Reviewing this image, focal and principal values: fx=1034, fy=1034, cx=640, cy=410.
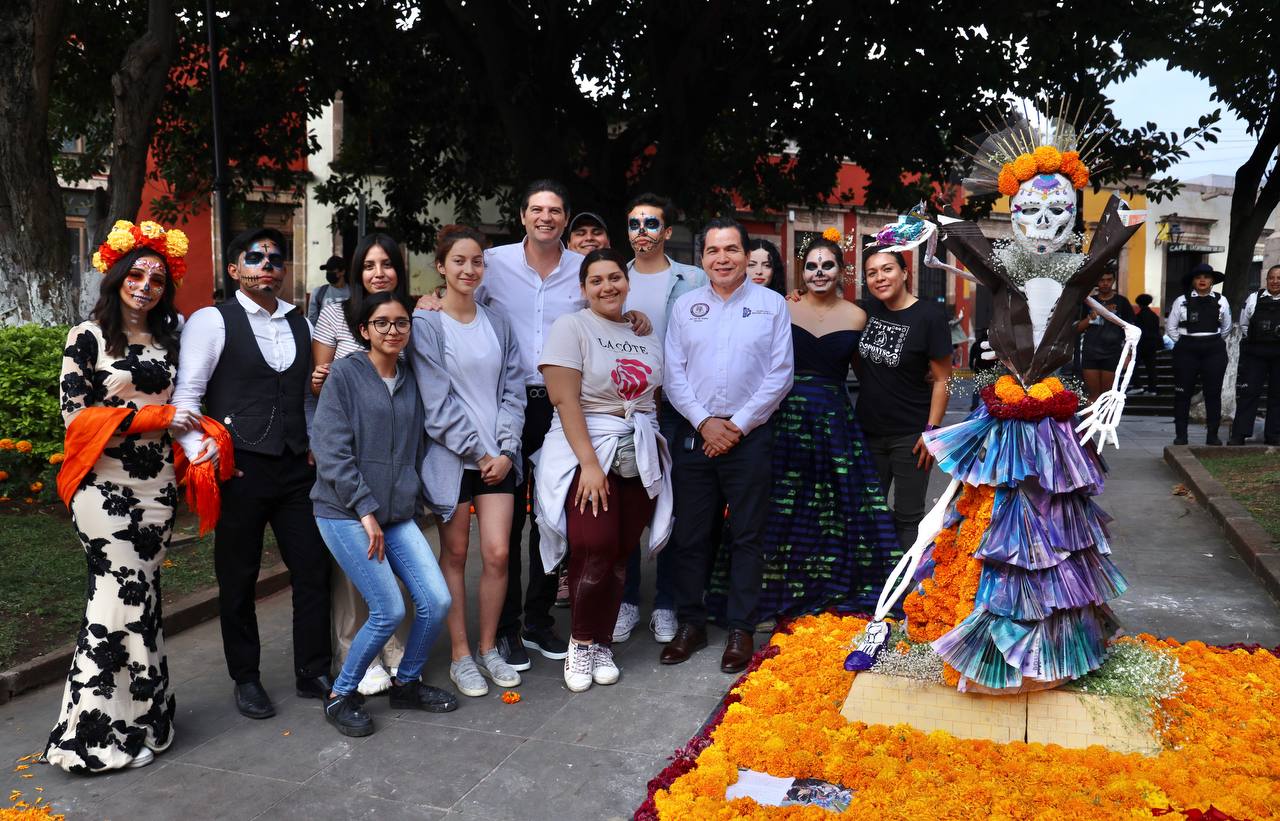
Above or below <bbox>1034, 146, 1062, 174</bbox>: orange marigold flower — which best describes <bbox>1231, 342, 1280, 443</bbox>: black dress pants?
below

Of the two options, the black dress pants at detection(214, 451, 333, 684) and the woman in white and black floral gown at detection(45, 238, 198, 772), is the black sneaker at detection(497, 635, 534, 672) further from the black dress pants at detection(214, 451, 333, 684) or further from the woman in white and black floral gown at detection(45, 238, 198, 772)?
the woman in white and black floral gown at detection(45, 238, 198, 772)

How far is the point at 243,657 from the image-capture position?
4273 mm

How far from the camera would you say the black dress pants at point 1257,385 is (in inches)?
426

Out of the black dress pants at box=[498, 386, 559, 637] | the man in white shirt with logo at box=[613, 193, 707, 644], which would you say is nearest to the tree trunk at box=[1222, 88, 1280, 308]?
the man in white shirt with logo at box=[613, 193, 707, 644]

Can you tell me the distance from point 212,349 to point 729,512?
93.8 inches

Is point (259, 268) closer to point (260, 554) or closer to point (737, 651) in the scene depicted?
point (260, 554)

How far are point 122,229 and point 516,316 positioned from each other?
5.82 ft

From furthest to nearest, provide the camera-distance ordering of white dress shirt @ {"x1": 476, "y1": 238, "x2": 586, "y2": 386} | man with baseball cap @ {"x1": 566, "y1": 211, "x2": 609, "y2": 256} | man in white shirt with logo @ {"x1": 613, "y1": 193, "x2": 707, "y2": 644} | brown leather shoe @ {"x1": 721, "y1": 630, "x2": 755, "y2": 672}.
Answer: man with baseball cap @ {"x1": 566, "y1": 211, "x2": 609, "y2": 256}, man in white shirt with logo @ {"x1": 613, "y1": 193, "x2": 707, "y2": 644}, white dress shirt @ {"x1": 476, "y1": 238, "x2": 586, "y2": 386}, brown leather shoe @ {"x1": 721, "y1": 630, "x2": 755, "y2": 672}

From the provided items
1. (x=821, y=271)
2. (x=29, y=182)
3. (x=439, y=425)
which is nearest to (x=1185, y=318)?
(x=821, y=271)

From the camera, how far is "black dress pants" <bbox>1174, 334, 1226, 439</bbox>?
1118 centimetres

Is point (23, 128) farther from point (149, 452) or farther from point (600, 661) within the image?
point (600, 661)

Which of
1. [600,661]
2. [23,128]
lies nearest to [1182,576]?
[600,661]

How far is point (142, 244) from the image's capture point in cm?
382

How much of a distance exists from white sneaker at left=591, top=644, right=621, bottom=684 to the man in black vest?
1144 mm
